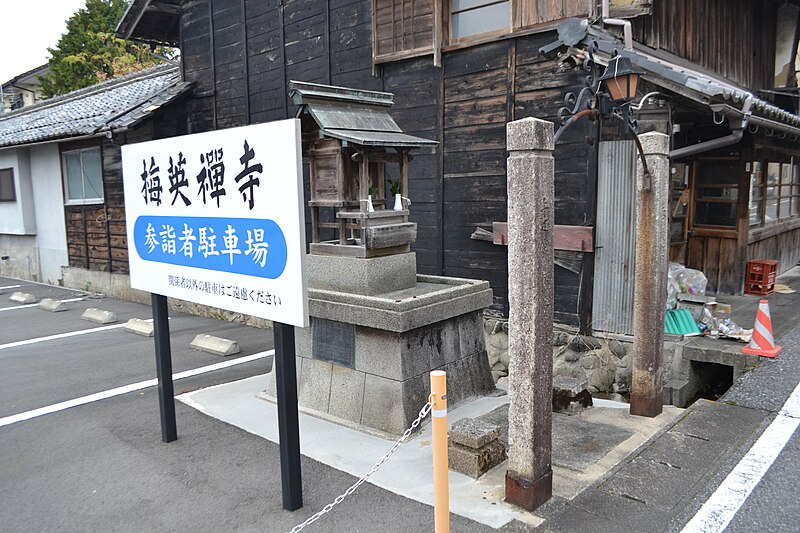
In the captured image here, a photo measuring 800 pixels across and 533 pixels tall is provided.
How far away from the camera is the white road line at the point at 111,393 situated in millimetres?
6906

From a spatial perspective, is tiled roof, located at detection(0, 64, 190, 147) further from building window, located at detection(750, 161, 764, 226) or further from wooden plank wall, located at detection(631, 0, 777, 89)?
building window, located at detection(750, 161, 764, 226)

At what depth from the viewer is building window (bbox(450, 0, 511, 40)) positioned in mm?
8297

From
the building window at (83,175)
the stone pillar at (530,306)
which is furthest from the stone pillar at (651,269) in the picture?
the building window at (83,175)

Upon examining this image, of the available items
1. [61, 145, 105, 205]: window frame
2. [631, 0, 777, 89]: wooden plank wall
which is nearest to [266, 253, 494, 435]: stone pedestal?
[631, 0, 777, 89]: wooden plank wall

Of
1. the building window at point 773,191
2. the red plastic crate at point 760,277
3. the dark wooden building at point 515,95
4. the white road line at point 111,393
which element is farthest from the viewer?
the building window at point 773,191

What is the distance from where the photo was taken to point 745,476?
4.56m

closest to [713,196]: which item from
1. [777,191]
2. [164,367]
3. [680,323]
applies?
[777,191]

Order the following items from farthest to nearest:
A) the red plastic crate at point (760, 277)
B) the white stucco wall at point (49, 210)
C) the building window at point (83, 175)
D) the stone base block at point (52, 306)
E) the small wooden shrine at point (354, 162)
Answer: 1. the white stucco wall at point (49, 210)
2. the building window at point (83, 175)
3. the stone base block at point (52, 306)
4. the red plastic crate at point (760, 277)
5. the small wooden shrine at point (354, 162)

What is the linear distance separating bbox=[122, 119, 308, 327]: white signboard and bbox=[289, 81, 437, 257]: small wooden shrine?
1468mm

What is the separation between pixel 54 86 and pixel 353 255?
3018cm

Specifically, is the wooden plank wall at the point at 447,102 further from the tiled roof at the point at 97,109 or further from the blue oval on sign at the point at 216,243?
the blue oval on sign at the point at 216,243

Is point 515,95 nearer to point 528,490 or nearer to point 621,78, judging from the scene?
point 621,78

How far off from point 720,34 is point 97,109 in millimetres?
15853

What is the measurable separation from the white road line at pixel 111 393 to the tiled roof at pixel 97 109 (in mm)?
6516
